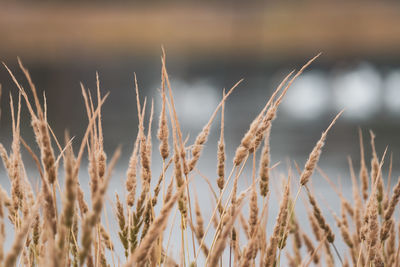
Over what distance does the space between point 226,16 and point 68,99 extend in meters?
16.6

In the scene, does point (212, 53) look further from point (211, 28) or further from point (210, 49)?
point (211, 28)

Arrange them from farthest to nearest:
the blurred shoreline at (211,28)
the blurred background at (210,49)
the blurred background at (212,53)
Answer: the blurred shoreline at (211,28), the blurred background at (210,49), the blurred background at (212,53)

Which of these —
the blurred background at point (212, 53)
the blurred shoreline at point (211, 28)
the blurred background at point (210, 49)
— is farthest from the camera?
the blurred shoreline at point (211, 28)

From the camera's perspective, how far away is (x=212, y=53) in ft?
97.3

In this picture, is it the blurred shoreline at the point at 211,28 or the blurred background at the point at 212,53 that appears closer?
the blurred background at the point at 212,53

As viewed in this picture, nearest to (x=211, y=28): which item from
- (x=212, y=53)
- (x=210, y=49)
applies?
(x=212, y=53)

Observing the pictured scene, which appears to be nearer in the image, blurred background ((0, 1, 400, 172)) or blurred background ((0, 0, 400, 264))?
blurred background ((0, 0, 400, 264))

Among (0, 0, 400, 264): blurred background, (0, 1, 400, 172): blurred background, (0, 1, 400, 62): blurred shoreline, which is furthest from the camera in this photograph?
(0, 1, 400, 62): blurred shoreline

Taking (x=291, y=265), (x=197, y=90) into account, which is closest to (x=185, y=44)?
(x=197, y=90)

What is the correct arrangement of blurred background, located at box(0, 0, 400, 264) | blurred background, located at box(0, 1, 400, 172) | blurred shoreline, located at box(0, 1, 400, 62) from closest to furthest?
blurred background, located at box(0, 0, 400, 264), blurred background, located at box(0, 1, 400, 172), blurred shoreline, located at box(0, 1, 400, 62)

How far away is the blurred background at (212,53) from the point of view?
12.4 metres

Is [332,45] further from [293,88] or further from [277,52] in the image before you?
[293,88]

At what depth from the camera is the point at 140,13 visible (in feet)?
96.4

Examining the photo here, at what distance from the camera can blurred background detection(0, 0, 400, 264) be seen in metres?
12.4
